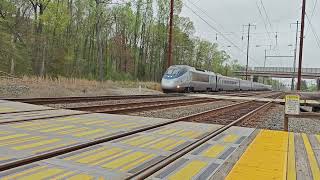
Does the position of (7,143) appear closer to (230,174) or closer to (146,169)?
(146,169)

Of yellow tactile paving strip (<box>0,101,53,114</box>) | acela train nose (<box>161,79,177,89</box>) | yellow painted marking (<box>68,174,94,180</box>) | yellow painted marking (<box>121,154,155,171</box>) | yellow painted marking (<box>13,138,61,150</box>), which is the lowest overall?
yellow painted marking (<box>68,174,94,180</box>)

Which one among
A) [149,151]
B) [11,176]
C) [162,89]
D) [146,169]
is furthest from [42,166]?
[162,89]

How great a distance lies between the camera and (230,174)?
5.15 metres

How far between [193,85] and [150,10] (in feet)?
108

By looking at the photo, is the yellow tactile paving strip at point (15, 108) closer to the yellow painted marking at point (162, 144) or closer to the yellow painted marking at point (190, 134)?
the yellow painted marking at point (190, 134)

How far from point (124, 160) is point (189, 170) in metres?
1.04

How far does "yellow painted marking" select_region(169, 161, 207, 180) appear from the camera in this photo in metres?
4.89

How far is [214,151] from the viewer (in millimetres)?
6758

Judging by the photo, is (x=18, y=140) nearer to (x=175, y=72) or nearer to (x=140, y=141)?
(x=140, y=141)

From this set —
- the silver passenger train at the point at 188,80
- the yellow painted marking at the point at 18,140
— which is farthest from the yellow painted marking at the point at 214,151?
the silver passenger train at the point at 188,80

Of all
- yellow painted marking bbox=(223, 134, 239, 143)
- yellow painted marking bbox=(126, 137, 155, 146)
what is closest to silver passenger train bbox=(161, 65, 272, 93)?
yellow painted marking bbox=(223, 134, 239, 143)

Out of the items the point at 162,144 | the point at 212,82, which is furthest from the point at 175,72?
the point at 162,144

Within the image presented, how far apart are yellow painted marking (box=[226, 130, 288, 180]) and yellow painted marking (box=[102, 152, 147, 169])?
1513mm

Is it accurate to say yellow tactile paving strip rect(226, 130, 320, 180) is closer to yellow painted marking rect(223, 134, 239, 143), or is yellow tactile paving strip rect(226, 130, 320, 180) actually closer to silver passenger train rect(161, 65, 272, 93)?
yellow painted marking rect(223, 134, 239, 143)
